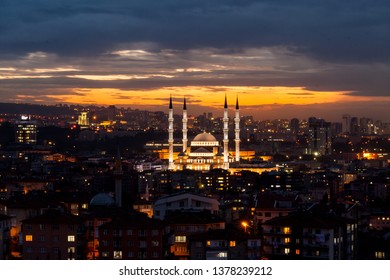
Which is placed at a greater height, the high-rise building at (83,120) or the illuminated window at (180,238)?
the high-rise building at (83,120)

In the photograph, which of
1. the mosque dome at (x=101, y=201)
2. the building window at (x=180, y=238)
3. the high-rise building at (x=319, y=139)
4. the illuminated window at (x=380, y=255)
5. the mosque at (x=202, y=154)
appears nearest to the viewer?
the illuminated window at (x=380, y=255)

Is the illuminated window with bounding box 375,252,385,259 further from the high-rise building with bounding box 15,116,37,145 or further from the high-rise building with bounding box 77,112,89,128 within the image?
the high-rise building with bounding box 15,116,37,145

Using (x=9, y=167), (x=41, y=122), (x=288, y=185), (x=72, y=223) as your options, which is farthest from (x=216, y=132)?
(x=72, y=223)

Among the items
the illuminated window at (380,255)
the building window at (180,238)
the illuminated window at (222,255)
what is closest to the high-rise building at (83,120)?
the building window at (180,238)

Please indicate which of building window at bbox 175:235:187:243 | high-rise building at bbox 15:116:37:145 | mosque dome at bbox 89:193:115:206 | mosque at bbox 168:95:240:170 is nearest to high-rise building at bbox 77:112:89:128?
high-rise building at bbox 15:116:37:145

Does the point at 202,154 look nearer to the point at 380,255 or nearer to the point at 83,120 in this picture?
the point at 83,120

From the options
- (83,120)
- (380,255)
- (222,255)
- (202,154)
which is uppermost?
(83,120)

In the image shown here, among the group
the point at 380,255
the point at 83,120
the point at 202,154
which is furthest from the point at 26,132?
the point at 380,255

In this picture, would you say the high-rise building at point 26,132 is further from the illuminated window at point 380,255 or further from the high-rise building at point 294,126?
the illuminated window at point 380,255
